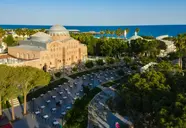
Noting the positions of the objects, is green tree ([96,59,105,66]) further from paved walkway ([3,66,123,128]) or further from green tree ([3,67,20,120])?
green tree ([3,67,20,120])

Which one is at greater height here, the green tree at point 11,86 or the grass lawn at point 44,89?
the green tree at point 11,86

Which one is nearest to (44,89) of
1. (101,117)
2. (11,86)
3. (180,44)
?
(11,86)

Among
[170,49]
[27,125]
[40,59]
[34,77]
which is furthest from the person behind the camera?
[170,49]

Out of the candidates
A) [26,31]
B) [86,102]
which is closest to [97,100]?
[86,102]

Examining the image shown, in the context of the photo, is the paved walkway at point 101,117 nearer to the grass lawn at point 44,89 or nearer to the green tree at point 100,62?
the grass lawn at point 44,89

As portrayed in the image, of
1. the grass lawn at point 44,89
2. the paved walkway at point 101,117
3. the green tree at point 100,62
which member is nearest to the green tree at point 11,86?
the grass lawn at point 44,89

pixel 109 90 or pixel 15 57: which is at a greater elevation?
pixel 15 57

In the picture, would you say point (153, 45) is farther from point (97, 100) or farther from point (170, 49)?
point (97, 100)

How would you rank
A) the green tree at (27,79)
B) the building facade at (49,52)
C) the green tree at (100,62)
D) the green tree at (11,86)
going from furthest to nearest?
1. the green tree at (100,62)
2. the building facade at (49,52)
3. the green tree at (27,79)
4. the green tree at (11,86)
